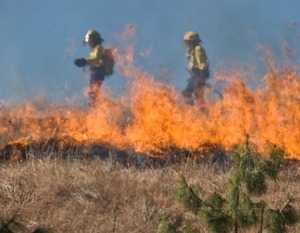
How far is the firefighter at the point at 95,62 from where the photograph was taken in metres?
14.0

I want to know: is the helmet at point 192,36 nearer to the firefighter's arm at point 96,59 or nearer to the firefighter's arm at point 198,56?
the firefighter's arm at point 198,56

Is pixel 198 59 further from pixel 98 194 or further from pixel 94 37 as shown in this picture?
pixel 98 194

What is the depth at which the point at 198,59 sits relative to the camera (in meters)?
14.6

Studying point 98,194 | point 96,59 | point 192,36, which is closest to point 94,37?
point 96,59

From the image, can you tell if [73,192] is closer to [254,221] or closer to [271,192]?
[271,192]

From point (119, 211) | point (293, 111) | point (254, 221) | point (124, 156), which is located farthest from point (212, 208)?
point (293, 111)

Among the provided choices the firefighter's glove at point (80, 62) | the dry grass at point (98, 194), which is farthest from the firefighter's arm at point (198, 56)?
the dry grass at point (98, 194)

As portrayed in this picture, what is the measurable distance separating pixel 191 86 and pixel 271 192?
8.21 metres

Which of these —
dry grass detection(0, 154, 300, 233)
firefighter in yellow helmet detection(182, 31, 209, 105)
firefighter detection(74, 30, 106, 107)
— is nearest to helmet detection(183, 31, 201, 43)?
firefighter in yellow helmet detection(182, 31, 209, 105)

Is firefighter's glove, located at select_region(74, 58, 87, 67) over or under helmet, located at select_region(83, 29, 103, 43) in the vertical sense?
under

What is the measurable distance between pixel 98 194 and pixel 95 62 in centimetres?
809

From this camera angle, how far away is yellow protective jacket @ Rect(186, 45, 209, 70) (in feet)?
47.7

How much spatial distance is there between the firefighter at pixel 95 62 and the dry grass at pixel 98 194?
6.81 metres

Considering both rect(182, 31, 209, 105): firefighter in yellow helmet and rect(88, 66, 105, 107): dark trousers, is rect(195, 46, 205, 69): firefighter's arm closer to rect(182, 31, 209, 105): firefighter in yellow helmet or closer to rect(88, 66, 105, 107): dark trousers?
rect(182, 31, 209, 105): firefighter in yellow helmet
